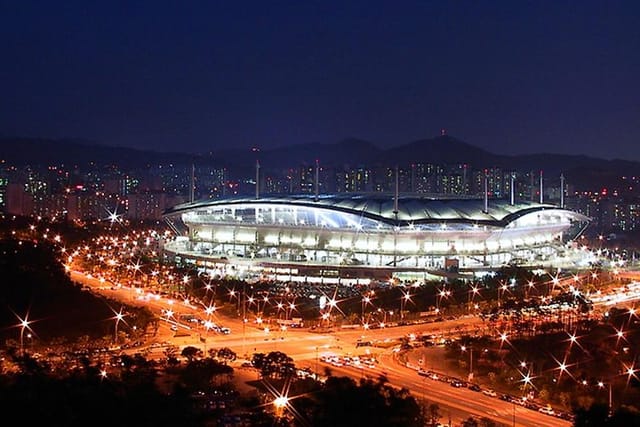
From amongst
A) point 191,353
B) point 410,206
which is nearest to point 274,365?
point 191,353

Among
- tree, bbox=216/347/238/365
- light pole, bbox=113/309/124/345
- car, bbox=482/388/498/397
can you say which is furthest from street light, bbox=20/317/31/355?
car, bbox=482/388/498/397

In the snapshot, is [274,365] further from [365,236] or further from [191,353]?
[365,236]

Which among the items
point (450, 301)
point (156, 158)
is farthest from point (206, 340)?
point (156, 158)

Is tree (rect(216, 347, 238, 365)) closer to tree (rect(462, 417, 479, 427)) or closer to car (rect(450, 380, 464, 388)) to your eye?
car (rect(450, 380, 464, 388))

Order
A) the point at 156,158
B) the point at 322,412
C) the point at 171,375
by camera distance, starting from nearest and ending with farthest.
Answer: the point at 322,412
the point at 171,375
the point at 156,158

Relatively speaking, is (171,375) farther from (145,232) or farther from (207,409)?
(145,232)

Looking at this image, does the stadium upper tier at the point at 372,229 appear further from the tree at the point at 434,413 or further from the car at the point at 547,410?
the tree at the point at 434,413

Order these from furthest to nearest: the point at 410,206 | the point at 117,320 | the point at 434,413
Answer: the point at 410,206
the point at 117,320
the point at 434,413
